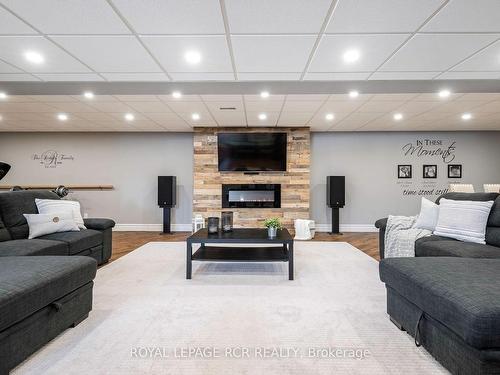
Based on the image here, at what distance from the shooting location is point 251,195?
6000mm

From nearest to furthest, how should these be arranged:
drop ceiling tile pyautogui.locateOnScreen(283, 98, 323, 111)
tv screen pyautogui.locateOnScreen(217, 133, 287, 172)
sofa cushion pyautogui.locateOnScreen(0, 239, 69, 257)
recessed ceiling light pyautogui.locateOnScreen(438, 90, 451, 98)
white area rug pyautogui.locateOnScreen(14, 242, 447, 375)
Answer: white area rug pyautogui.locateOnScreen(14, 242, 447, 375) → sofa cushion pyautogui.locateOnScreen(0, 239, 69, 257) → recessed ceiling light pyautogui.locateOnScreen(438, 90, 451, 98) → drop ceiling tile pyautogui.locateOnScreen(283, 98, 323, 111) → tv screen pyautogui.locateOnScreen(217, 133, 287, 172)

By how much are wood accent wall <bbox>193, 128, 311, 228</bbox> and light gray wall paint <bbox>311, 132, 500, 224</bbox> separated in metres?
0.58

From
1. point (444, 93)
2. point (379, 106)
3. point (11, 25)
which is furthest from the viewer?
point (379, 106)

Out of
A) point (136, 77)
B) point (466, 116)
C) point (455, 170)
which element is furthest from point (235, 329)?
point (455, 170)

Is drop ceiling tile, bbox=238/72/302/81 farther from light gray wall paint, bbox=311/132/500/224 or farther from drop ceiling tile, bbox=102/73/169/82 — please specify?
light gray wall paint, bbox=311/132/500/224

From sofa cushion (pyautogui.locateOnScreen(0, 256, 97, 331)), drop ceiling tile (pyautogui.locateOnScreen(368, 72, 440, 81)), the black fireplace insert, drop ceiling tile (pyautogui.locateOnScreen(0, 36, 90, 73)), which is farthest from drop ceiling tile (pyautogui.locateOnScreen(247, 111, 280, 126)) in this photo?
sofa cushion (pyautogui.locateOnScreen(0, 256, 97, 331))

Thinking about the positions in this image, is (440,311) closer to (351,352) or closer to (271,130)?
(351,352)

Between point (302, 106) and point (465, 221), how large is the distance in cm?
265

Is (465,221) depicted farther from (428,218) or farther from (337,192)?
(337,192)

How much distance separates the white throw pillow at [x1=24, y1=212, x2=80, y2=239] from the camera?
2.82 metres

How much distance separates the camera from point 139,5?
2.00 meters

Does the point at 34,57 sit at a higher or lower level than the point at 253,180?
higher

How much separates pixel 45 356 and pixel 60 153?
6.26 metres

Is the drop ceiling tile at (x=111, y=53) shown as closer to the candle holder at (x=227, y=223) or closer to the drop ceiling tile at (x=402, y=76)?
the candle holder at (x=227, y=223)
